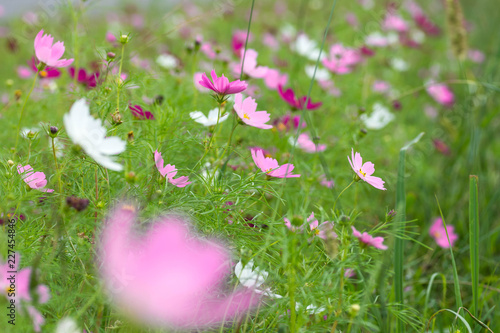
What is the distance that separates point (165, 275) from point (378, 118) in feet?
4.45

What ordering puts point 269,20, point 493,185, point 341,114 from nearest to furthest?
point 493,185 → point 341,114 → point 269,20

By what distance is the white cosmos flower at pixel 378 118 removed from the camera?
150 cm

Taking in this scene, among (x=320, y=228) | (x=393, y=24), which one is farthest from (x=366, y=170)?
(x=393, y=24)

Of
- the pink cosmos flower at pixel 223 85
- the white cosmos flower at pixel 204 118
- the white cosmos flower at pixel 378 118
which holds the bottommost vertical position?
the white cosmos flower at pixel 378 118

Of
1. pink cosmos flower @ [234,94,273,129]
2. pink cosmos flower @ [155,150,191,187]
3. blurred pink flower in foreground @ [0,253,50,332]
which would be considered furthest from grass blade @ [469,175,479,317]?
blurred pink flower in foreground @ [0,253,50,332]

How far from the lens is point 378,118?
1627mm

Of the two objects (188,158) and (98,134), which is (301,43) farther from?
(98,134)

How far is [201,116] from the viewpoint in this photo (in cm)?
84

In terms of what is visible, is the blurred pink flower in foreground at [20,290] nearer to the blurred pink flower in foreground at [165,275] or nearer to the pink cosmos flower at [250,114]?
the blurred pink flower in foreground at [165,275]

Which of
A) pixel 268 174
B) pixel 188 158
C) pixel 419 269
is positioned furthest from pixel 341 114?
pixel 268 174

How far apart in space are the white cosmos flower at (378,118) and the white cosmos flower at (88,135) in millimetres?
1071

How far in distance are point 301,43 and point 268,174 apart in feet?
4.43

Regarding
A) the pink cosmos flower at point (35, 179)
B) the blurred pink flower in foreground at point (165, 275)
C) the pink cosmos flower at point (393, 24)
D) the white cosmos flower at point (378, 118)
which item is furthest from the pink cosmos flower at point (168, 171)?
the pink cosmos flower at point (393, 24)

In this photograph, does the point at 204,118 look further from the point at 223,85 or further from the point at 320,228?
the point at 320,228
